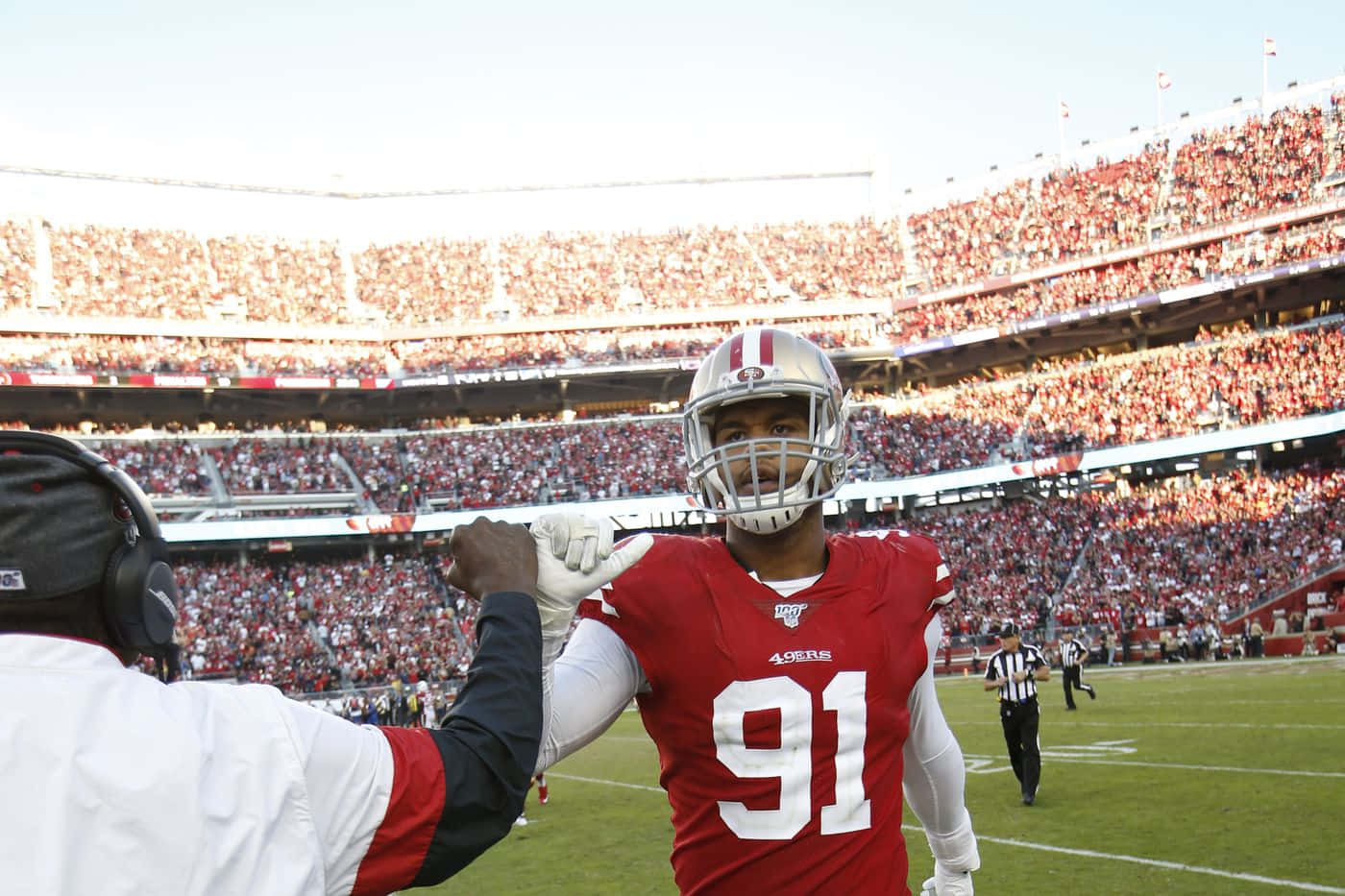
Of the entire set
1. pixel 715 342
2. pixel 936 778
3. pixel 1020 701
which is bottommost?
pixel 1020 701

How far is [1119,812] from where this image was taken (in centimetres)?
977

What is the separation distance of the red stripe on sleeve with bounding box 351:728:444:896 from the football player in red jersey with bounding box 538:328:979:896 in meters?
0.89

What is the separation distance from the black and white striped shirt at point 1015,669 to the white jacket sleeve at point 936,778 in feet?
25.5

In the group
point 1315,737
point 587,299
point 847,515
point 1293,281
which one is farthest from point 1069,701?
point 587,299

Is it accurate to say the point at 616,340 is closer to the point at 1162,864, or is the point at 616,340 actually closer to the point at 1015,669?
the point at 1015,669

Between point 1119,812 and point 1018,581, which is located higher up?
point 1018,581

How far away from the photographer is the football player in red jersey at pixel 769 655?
2818mm

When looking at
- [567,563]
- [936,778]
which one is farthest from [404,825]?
[936,778]

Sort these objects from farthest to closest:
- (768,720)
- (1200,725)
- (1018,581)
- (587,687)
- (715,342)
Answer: (715,342) → (1018,581) → (1200,725) → (768,720) → (587,687)

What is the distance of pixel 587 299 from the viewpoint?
1863 inches

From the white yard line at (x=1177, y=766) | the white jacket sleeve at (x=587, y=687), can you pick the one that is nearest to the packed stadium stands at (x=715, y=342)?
the white yard line at (x=1177, y=766)

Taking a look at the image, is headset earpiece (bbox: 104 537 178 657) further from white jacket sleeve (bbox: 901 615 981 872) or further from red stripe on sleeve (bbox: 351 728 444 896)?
white jacket sleeve (bbox: 901 615 981 872)

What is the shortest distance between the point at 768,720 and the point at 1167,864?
620 centimetres

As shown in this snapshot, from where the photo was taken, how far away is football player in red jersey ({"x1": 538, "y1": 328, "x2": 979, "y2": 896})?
2818mm
